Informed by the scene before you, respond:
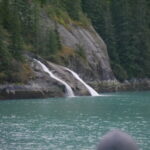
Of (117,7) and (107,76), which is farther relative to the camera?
(117,7)

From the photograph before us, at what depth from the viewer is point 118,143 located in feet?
8.63

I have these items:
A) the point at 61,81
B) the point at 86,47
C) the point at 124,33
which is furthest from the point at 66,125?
the point at 124,33

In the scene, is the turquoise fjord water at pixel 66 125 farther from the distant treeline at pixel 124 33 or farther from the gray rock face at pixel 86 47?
the distant treeline at pixel 124 33

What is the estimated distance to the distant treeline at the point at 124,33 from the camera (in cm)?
9014

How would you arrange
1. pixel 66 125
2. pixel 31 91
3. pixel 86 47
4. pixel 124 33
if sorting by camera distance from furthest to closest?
pixel 124 33
pixel 86 47
pixel 31 91
pixel 66 125

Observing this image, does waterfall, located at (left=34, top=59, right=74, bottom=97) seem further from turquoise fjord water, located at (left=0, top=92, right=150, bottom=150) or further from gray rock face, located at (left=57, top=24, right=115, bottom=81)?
turquoise fjord water, located at (left=0, top=92, right=150, bottom=150)

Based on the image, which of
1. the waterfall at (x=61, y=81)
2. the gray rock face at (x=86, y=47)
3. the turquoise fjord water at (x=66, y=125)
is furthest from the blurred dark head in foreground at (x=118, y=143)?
the gray rock face at (x=86, y=47)

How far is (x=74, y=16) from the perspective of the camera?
275 feet

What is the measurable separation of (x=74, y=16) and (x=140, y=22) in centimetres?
1794

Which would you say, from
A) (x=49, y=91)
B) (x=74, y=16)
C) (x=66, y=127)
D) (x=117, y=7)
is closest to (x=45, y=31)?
(x=74, y=16)

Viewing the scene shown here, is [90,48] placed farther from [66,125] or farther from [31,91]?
[66,125]

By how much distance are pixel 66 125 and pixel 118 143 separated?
28536 mm

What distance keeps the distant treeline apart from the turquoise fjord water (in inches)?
1718

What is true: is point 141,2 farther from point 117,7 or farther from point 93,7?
point 93,7
